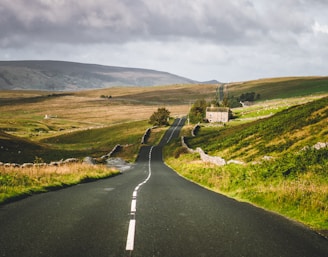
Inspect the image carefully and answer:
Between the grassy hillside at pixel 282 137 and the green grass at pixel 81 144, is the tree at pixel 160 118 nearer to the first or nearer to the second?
the green grass at pixel 81 144

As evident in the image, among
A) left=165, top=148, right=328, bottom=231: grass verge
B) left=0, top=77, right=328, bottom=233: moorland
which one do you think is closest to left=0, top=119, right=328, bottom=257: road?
left=165, top=148, right=328, bottom=231: grass verge

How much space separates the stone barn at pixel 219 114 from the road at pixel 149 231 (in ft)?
398

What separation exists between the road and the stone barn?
12121 centimetres

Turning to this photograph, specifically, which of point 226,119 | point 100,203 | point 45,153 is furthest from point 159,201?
point 226,119

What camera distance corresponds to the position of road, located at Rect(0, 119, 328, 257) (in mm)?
7445

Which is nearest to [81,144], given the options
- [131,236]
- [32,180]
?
[32,180]

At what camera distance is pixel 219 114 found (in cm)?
13462

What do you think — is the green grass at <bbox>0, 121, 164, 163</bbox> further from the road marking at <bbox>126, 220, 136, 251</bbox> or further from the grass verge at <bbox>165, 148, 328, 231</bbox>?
the road marking at <bbox>126, 220, 136, 251</bbox>

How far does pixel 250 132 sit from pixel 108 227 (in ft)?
183

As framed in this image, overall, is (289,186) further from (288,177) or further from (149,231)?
(149,231)

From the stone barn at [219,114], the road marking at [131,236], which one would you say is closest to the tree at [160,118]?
the stone barn at [219,114]

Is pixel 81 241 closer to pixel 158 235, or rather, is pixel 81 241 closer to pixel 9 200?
pixel 158 235

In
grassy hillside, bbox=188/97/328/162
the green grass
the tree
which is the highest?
grassy hillside, bbox=188/97/328/162

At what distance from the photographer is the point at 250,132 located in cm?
6266
